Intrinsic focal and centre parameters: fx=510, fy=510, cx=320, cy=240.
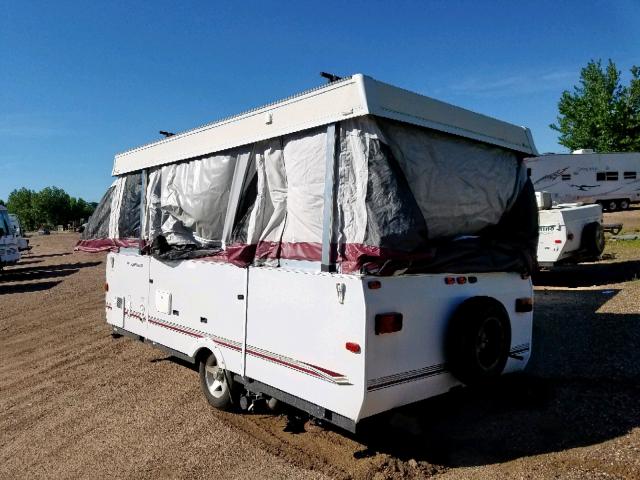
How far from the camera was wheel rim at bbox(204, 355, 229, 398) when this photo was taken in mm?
4812

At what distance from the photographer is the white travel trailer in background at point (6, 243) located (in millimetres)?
Answer: 19547

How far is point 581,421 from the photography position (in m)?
4.34

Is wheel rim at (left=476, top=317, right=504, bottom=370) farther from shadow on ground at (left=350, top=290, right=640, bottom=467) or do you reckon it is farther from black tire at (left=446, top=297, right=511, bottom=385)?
shadow on ground at (left=350, top=290, right=640, bottom=467)

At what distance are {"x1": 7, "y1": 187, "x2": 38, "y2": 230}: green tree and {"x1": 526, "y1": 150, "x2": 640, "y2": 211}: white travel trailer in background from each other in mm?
108503

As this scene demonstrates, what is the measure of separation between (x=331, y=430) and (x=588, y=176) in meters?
26.0

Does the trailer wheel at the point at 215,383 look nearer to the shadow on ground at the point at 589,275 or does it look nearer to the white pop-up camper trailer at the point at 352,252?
the white pop-up camper trailer at the point at 352,252

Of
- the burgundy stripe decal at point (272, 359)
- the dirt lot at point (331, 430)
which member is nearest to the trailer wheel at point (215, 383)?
the dirt lot at point (331, 430)

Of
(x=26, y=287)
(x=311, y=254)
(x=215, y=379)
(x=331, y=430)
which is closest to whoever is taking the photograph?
(x=311, y=254)

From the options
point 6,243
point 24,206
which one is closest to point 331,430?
point 6,243

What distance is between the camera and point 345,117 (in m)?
3.58

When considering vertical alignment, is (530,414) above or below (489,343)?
below

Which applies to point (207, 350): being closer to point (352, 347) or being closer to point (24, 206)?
point (352, 347)

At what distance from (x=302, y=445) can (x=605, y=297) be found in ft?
22.6

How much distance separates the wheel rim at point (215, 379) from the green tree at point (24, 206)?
118 meters
